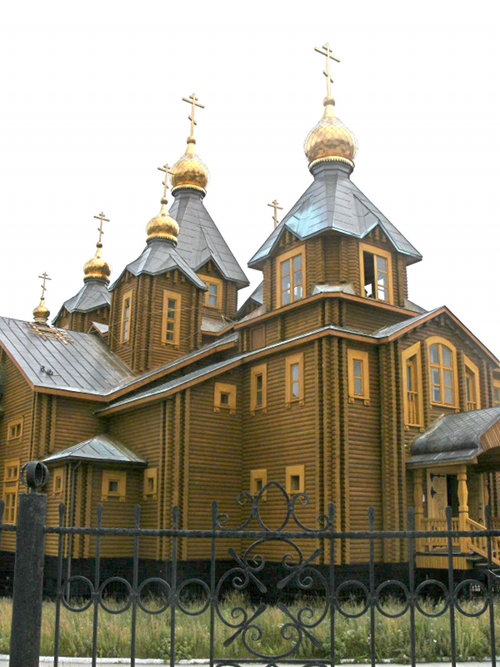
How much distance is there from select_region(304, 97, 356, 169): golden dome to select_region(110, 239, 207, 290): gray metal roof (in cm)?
614

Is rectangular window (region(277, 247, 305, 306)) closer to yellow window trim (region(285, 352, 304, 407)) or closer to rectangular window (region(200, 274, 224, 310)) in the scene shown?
yellow window trim (region(285, 352, 304, 407))

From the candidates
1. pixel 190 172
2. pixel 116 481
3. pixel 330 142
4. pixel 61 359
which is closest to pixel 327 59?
pixel 330 142

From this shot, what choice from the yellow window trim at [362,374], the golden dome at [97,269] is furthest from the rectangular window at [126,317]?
the yellow window trim at [362,374]

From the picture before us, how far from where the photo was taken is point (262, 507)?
18.3m

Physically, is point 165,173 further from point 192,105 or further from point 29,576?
point 29,576

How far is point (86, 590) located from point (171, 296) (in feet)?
35.3

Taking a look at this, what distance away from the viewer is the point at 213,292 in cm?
2798

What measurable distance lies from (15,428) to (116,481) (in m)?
4.85

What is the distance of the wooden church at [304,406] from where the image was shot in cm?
1664

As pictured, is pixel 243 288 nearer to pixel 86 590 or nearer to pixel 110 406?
pixel 110 406

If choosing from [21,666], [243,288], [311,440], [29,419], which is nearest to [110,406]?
[29,419]

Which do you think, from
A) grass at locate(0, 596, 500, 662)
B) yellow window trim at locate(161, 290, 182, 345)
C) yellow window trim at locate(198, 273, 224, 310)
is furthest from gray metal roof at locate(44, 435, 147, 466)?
yellow window trim at locate(198, 273, 224, 310)

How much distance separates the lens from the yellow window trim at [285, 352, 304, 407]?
57.4 ft

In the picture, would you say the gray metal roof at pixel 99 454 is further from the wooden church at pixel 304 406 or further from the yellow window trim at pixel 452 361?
the yellow window trim at pixel 452 361
